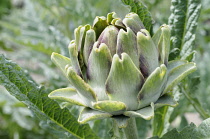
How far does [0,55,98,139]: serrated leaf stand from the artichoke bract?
0.09 m

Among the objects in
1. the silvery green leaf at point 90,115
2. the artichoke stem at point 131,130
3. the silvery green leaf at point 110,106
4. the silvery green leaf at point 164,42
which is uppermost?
the silvery green leaf at point 164,42

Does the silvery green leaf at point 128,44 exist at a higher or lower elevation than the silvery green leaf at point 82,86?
higher

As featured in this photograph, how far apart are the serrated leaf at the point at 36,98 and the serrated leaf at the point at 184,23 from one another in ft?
0.89

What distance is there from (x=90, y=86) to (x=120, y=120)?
0.07 metres

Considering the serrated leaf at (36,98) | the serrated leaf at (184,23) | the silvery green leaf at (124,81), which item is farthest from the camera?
the serrated leaf at (184,23)

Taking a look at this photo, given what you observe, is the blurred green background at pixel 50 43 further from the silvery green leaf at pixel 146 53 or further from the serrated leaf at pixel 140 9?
the silvery green leaf at pixel 146 53

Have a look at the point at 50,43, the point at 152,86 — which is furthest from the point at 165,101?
the point at 50,43

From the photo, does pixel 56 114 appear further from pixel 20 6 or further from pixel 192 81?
pixel 20 6

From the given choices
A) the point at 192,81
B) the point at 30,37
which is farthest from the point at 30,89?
the point at 30,37

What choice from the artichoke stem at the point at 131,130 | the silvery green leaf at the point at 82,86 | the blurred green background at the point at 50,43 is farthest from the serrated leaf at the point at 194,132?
the blurred green background at the point at 50,43

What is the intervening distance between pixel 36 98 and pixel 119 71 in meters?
0.20

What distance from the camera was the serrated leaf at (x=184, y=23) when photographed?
71 cm

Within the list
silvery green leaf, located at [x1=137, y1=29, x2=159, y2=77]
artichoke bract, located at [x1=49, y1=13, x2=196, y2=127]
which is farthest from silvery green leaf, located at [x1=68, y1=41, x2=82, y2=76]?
silvery green leaf, located at [x1=137, y1=29, x2=159, y2=77]

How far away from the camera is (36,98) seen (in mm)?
622
